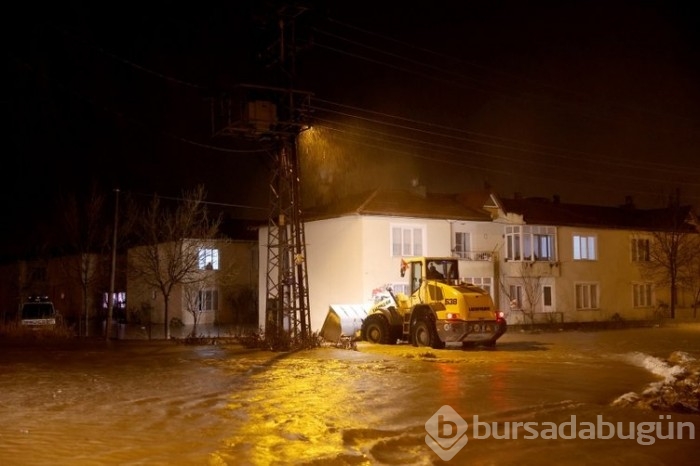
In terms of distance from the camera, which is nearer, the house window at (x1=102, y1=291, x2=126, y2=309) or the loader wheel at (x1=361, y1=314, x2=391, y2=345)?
the loader wheel at (x1=361, y1=314, x2=391, y2=345)

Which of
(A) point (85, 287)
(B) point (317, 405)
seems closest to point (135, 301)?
(A) point (85, 287)

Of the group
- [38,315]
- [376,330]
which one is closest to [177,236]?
[38,315]

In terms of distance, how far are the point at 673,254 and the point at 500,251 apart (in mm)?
12132

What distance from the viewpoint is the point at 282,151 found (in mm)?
25484

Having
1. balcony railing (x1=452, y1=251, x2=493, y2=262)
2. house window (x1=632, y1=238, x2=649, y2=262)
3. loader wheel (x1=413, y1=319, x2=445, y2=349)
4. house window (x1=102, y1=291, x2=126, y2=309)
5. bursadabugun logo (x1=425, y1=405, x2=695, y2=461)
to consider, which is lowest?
bursadabugun logo (x1=425, y1=405, x2=695, y2=461)

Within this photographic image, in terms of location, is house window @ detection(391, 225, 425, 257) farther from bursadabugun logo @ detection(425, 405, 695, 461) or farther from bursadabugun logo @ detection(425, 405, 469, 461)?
bursadabugun logo @ detection(425, 405, 695, 461)

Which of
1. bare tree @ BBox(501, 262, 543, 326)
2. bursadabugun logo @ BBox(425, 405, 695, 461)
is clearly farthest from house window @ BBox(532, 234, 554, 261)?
bursadabugun logo @ BBox(425, 405, 695, 461)

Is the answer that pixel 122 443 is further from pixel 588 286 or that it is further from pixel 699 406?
pixel 588 286

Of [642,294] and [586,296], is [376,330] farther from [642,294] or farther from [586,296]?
[642,294]

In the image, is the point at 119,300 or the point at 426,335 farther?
the point at 119,300

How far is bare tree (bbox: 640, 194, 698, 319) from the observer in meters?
44.2

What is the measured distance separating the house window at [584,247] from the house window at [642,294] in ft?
14.1

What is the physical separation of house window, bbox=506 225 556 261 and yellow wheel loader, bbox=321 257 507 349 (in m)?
15.4

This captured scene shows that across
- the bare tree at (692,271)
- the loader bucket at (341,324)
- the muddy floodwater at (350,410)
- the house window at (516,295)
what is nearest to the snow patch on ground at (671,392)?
the muddy floodwater at (350,410)
